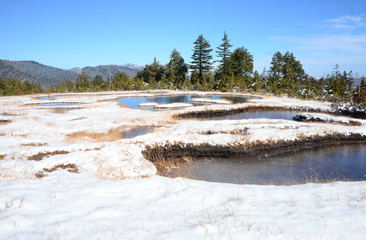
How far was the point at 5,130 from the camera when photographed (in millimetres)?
15844

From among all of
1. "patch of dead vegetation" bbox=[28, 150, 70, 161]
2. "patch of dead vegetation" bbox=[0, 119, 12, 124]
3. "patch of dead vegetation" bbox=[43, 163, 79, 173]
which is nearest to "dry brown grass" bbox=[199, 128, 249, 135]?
"patch of dead vegetation" bbox=[43, 163, 79, 173]

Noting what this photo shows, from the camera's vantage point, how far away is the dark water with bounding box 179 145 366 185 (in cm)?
979

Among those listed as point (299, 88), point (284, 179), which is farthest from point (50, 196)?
point (299, 88)

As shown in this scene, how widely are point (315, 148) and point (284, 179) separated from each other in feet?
19.8

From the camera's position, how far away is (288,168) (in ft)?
36.1

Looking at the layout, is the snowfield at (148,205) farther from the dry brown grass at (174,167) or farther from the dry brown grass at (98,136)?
the dry brown grass at (98,136)

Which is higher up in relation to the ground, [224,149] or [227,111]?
[227,111]

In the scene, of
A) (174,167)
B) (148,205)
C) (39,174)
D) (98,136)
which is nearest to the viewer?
(148,205)

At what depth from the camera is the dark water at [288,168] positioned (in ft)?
32.1

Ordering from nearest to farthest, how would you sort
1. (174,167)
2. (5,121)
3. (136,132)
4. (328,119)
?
(174,167)
(136,132)
(328,119)
(5,121)

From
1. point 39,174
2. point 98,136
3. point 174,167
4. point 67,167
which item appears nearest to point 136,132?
point 98,136

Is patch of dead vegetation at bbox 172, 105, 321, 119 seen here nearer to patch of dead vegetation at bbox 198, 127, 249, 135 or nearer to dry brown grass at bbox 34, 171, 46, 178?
patch of dead vegetation at bbox 198, 127, 249, 135

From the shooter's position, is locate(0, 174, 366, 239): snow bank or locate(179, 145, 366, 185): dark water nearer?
locate(0, 174, 366, 239): snow bank

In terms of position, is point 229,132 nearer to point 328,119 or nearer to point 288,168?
point 288,168
